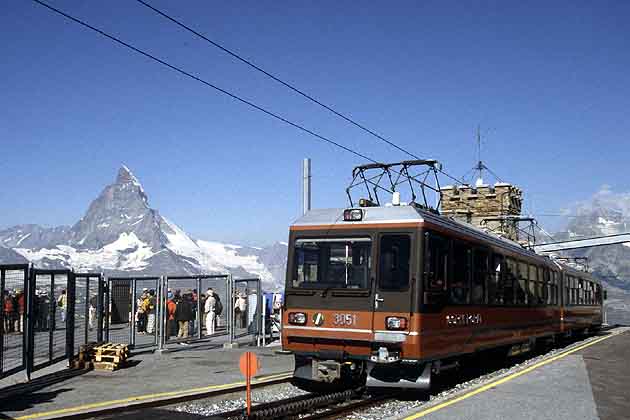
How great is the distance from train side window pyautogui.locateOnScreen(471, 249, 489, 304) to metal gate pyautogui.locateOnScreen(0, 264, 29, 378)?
28.1ft

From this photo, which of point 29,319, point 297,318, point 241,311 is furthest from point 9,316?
point 241,311

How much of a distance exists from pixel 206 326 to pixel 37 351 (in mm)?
9256

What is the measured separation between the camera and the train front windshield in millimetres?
11922

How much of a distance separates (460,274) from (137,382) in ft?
21.0

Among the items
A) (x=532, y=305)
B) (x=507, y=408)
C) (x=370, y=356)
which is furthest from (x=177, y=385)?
(x=532, y=305)

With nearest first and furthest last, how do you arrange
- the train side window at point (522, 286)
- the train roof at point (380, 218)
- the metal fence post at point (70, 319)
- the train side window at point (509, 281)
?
the train roof at point (380, 218) → the metal fence post at point (70, 319) → the train side window at point (509, 281) → the train side window at point (522, 286)

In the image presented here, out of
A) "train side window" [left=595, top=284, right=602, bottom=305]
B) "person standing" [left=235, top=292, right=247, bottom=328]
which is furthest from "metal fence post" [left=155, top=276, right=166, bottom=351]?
"train side window" [left=595, top=284, right=602, bottom=305]

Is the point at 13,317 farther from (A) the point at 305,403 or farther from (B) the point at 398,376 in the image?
(B) the point at 398,376

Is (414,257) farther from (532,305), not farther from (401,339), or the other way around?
(532,305)

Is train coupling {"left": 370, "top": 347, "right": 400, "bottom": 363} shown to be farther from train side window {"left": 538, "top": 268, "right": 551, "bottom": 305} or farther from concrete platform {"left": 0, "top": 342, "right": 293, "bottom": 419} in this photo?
train side window {"left": 538, "top": 268, "right": 551, "bottom": 305}

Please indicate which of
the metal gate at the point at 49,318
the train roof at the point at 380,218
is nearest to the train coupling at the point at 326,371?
the train roof at the point at 380,218

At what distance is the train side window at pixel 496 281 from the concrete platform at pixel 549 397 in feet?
5.29

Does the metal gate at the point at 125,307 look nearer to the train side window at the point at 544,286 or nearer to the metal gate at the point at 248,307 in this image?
the metal gate at the point at 248,307

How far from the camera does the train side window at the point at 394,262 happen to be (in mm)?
11617
